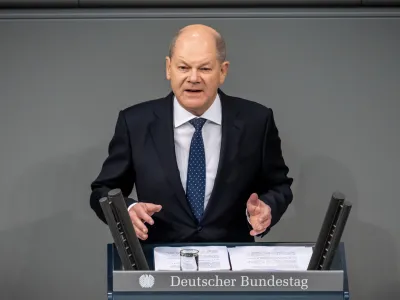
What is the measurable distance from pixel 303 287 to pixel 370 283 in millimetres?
1840

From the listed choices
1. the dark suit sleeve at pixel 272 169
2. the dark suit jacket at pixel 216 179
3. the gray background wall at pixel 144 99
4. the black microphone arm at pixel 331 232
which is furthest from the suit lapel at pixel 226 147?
the gray background wall at pixel 144 99

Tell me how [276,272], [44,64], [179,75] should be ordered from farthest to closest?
[44,64] < [179,75] < [276,272]

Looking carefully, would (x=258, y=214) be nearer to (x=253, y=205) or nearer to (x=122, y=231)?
(x=253, y=205)

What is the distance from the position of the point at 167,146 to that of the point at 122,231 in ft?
1.96

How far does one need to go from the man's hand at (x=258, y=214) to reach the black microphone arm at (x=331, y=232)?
0.30 m

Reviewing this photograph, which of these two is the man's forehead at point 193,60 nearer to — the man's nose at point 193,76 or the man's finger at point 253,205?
the man's nose at point 193,76

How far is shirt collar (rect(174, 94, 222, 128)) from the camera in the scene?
2.85 meters

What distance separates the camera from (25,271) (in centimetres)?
398

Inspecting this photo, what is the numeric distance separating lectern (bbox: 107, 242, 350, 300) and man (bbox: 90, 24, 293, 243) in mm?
494

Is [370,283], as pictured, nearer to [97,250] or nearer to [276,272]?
[97,250]

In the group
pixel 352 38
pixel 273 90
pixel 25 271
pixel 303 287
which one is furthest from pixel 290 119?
pixel 303 287

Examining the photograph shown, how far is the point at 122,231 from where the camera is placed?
2.29m

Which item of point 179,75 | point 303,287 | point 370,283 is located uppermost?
point 179,75

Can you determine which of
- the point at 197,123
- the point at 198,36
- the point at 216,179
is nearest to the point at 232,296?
the point at 216,179
